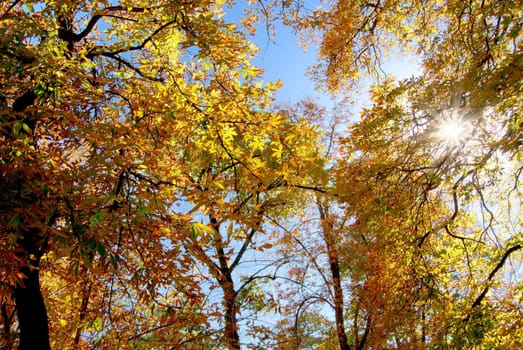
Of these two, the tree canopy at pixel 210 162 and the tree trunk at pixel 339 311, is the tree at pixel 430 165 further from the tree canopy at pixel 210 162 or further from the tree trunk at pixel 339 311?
the tree trunk at pixel 339 311

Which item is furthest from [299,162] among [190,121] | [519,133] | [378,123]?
[519,133]

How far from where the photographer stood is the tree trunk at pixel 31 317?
3170 millimetres

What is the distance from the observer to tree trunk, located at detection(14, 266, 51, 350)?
3.17m

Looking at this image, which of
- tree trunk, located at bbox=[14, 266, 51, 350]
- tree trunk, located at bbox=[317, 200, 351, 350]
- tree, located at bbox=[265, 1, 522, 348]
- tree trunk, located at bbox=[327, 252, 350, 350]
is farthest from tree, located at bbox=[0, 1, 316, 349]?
tree trunk, located at bbox=[327, 252, 350, 350]

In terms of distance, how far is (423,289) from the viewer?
4371 millimetres

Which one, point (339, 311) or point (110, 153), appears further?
point (339, 311)

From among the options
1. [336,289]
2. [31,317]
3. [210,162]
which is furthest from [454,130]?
[336,289]

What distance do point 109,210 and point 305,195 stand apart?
17.2ft

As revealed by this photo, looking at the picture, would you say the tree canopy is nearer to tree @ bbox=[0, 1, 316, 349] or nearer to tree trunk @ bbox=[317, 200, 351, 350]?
tree @ bbox=[0, 1, 316, 349]

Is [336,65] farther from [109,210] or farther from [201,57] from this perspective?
[109,210]

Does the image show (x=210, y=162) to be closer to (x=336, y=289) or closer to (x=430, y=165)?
(x=430, y=165)

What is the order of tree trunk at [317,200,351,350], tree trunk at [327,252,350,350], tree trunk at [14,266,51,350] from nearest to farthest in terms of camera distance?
tree trunk at [14,266,51,350] → tree trunk at [317,200,351,350] → tree trunk at [327,252,350,350]

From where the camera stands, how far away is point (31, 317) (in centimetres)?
321

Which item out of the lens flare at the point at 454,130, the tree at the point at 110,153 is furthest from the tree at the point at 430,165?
the tree at the point at 110,153
